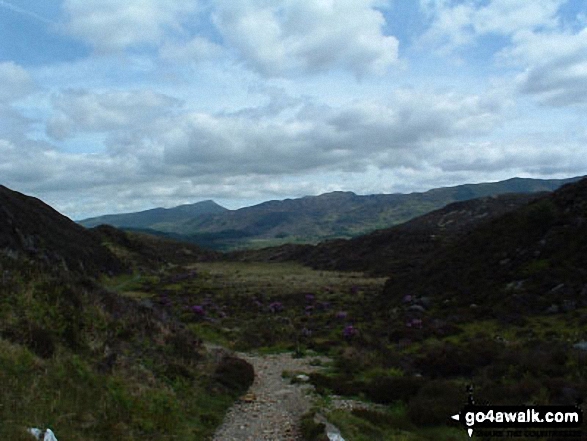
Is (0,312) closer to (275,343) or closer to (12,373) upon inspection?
(12,373)

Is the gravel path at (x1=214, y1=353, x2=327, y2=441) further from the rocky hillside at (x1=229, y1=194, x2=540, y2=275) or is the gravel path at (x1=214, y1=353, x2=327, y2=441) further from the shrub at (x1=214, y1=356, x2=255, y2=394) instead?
the rocky hillside at (x1=229, y1=194, x2=540, y2=275)

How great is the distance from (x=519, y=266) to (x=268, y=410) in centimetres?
2305

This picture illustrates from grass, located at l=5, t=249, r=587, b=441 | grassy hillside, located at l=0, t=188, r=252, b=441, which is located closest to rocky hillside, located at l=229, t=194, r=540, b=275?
grass, located at l=5, t=249, r=587, b=441

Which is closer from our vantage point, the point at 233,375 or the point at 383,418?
the point at 383,418

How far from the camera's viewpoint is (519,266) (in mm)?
29938

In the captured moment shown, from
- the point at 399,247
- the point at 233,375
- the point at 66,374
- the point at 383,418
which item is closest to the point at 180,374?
the point at 233,375

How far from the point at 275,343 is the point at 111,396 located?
17.0 metres

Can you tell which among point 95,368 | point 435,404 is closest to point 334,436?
point 435,404

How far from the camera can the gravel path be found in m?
11.5

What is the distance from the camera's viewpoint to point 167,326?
20.1m

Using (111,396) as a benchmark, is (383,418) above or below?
below

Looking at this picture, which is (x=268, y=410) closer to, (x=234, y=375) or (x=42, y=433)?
(x=234, y=375)

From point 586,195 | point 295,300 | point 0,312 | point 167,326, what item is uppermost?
point 586,195

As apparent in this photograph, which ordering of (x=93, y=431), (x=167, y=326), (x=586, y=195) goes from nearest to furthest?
(x=93, y=431)
(x=167, y=326)
(x=586, y=195)
